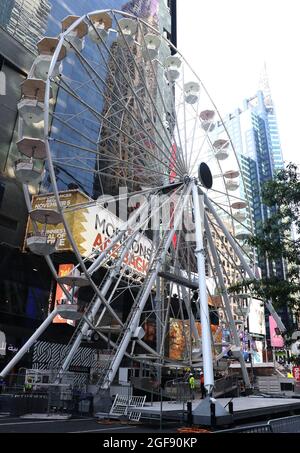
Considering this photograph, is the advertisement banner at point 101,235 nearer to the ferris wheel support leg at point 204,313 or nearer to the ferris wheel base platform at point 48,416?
the ferris wheel support leg at point 204,313

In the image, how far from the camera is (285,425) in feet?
29.6

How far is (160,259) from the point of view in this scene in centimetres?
2138

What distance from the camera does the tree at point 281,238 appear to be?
13.2 m

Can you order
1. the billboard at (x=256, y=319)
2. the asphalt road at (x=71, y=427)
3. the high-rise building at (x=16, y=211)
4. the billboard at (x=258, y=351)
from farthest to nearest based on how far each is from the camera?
the billboard at (x=256, y=319), the billboard at (x=258, y=351), the high-rise building at (x=16, y=211), the asphalt road at (x=71, y=427)

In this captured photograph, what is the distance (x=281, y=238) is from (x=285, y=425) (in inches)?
253

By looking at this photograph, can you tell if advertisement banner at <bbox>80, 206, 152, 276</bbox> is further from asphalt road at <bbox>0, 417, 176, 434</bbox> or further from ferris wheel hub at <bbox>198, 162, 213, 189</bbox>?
asphalt road at <bbox>0, 417, 176, 434</bbox>

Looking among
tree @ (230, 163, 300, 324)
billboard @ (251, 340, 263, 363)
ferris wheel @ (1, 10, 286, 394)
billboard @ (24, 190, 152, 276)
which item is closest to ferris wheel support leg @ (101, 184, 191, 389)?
→ ferris wheel @ (1, 10, 286, 394)

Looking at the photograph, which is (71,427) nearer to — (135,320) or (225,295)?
(135,320)

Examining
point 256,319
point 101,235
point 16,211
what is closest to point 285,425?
point 101,235

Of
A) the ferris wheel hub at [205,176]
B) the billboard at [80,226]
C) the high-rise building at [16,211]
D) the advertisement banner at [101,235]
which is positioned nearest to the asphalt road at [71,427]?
the ferris wheel hub at [205,176]

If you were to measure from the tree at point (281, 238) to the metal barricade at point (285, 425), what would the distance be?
13.4 ft

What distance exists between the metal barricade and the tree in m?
4.09

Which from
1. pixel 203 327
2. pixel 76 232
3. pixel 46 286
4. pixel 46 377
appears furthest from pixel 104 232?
pixel 203 327
